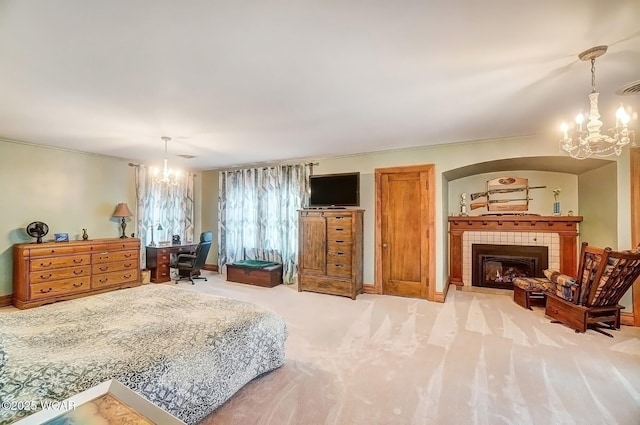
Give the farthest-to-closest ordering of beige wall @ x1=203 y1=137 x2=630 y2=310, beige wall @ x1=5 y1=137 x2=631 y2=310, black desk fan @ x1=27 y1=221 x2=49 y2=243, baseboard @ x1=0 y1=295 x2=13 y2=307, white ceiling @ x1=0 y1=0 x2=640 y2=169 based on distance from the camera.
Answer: black desk fan @ x1=27 y1=221 x2=49 y2=243
baseboard @ x1=0 y1=295 x2=13 y2=307
beige wall @ x1=5 y1=137 x2=631 y2=310
beige wall @ x1=203 y1=137 x2=630 y2=310
white ceiling @ x1=0 y1=0 x2=640 y2=169

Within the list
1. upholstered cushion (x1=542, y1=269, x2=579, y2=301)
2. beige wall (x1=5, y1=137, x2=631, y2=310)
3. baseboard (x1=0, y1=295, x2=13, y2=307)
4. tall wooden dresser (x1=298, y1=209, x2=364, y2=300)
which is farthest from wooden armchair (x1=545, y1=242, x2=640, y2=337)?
baseboard (x1=0, y1=295, x2=13, y2=307)

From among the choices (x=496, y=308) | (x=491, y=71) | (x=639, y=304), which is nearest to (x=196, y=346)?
(x=491, y=71)

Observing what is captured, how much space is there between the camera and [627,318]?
3570mm

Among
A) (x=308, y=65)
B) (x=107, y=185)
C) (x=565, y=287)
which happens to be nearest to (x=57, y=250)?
(x=107, y=185)

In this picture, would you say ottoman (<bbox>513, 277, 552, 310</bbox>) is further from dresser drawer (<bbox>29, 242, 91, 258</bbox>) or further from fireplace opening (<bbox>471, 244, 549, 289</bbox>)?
dresser drawer (<bbox>29, 242, 91, 258</bbox>)

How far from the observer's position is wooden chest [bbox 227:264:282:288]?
18.2 feet

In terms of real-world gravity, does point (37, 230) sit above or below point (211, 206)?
below

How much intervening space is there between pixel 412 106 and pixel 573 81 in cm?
127

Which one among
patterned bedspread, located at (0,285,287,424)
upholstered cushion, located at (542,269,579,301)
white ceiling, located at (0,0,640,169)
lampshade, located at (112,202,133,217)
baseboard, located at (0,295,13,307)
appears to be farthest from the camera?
lampshade, located at (112,202,133,217)

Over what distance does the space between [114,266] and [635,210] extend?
302 inches

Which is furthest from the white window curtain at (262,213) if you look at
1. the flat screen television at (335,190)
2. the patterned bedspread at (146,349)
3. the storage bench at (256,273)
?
the patterned bedspread at (146,349)

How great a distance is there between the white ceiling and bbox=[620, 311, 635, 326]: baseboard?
96.3 inches

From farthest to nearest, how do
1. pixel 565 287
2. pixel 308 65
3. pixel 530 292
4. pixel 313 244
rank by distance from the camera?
pixel 313 244 → pixel 530 292 → pixel 565 287 → pixel 308 65

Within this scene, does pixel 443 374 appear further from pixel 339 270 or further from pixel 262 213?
pixel 262 213
